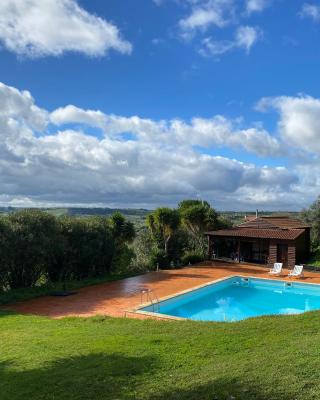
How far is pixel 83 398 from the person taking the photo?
208 inches

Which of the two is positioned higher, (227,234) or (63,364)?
(227,234)

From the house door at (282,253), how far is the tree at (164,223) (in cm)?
716

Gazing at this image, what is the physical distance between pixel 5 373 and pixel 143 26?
1163 cm

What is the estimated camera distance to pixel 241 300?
18766 mm

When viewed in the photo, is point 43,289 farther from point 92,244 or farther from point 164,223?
point 164,223

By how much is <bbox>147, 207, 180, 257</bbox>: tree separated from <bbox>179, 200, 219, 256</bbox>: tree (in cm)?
310

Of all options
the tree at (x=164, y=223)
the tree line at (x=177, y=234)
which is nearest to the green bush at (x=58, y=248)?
the tree line at (x=177, y=234)

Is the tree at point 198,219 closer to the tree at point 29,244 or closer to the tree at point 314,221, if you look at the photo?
the tree at point 314,221

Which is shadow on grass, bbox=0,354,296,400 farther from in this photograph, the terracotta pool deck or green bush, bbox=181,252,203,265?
green bush, bbox=181,252,203,265

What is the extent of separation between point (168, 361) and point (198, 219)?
79.4ft

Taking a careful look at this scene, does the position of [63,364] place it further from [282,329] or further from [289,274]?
[289,274]

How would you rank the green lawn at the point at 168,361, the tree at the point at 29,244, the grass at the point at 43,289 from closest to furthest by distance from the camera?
the green lawn at the point at 168,361
the grass at the point at 43,289
the tree at the point at 29,244

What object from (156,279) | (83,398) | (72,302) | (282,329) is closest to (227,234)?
(156,279)

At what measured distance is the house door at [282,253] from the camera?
26.2 metres
